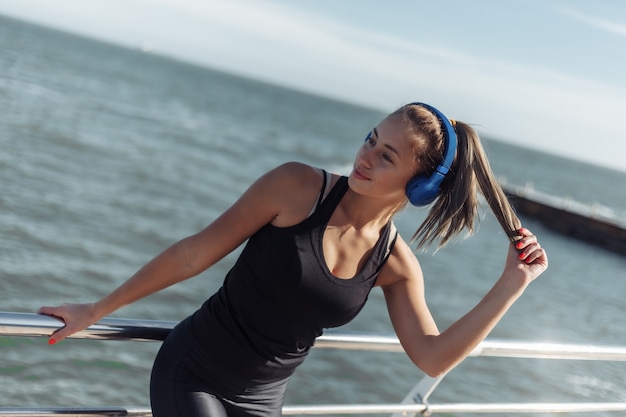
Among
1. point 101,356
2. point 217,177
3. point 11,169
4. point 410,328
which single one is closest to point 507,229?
point 410,328

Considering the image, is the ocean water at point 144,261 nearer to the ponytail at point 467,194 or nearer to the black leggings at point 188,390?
the ponytail at point 467,194

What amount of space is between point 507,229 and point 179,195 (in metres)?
21.6

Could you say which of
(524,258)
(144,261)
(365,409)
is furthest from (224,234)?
(144,261)

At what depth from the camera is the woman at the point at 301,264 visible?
7.06 feet

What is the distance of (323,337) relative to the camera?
2357 mm

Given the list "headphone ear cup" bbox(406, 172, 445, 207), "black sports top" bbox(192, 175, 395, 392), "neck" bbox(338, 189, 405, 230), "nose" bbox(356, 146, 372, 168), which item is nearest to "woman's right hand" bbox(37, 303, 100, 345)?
"black sports top" bbox(192, 175, 395, 392)

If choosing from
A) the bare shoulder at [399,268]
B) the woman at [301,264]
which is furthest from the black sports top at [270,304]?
the bare shoulder at [399,268]

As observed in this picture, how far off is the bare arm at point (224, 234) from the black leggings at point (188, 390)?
179 millimetres

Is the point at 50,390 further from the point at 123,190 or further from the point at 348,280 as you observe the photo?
the point at 123,190

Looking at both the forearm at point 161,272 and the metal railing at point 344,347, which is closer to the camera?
the metal railing at point 344,347

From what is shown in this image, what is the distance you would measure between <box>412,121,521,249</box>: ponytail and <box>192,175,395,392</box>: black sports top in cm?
44

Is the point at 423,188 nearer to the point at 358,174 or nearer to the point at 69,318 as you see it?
the point at 358,174

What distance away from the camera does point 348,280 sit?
2252 mm

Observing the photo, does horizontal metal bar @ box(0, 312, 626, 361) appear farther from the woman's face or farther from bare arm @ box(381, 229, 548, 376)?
the woman's face
